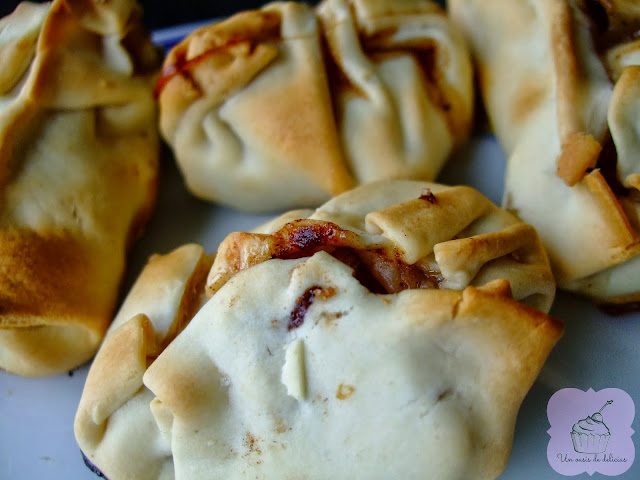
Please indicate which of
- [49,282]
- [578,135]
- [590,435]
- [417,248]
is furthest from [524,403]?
[49,282]

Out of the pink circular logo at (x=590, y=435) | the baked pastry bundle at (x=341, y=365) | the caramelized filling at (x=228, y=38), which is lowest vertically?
the pink circular logo at (x=590, y=435)

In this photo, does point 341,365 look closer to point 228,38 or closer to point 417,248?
point 417,248

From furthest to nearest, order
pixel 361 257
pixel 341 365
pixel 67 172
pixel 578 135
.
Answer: pixel 67 172, pixel 578 135, pixel 361 257, pixel 341 365

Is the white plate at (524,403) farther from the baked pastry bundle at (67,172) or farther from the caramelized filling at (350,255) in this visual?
the caramelized filling at (350,255)

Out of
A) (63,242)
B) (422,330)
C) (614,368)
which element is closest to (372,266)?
(422,330)

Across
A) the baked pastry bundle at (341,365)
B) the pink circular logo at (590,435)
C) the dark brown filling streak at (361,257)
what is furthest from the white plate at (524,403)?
the dark brown filling streak at (361,257)
